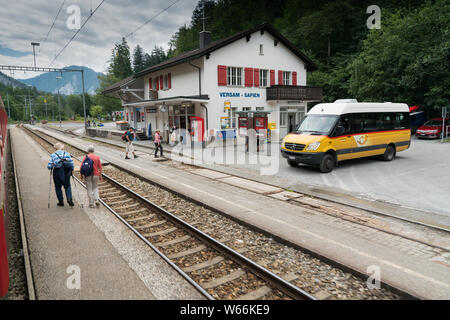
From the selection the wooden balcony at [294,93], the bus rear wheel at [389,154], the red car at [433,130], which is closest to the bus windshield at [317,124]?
the bus rear wheel at [389,154]

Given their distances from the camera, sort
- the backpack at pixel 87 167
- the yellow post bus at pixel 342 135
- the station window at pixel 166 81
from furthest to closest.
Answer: the station window at pixel 166 81 < the yellow post bus at pixel 342 135 < the backpack at pixel 87 167

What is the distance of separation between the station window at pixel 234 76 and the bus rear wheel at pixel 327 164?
43.5ft

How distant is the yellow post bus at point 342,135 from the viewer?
1207 cm

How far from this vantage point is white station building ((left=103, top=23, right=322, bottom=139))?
73.5 feet

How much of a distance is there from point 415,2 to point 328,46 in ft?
35.0

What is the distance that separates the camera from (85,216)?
753 cm

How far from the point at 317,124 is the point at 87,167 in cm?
939

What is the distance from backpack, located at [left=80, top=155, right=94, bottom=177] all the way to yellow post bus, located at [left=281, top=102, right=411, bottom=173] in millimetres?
8007

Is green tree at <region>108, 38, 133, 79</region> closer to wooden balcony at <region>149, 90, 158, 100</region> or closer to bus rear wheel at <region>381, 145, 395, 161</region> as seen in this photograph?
wooden balcony at <region>149, 90, 158, 100</region>

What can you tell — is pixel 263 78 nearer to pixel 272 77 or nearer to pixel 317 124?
pixel 272 77

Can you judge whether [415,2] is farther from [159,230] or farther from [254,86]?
[159,230]

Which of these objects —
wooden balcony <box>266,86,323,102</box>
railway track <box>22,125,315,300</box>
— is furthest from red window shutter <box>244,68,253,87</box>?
railway track <box>22,125,315,300</box>

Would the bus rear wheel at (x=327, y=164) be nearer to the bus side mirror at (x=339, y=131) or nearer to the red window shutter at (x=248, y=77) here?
the bus side mirror at (x=339, y=131)
